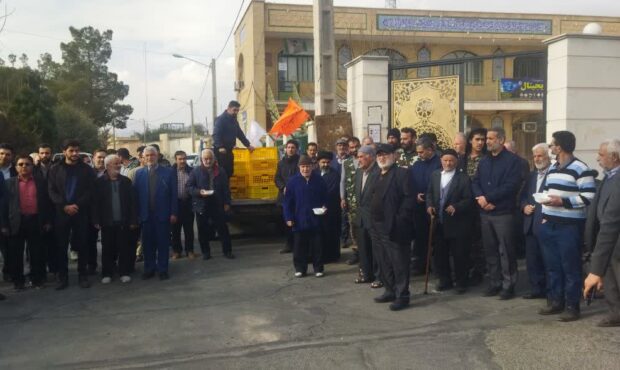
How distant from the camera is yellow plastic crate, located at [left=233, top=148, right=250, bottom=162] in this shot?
1106 centimetres

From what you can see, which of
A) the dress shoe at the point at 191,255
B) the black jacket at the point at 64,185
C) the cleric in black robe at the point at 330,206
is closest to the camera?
the black jacket at the point at 64,185

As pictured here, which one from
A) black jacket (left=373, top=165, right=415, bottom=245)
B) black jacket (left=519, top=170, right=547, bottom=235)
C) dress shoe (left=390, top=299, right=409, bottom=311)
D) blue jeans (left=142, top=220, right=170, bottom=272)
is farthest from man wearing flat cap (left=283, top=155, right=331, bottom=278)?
black jacket (left=519, top=170, right=547, bottom=235)

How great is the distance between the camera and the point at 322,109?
14547 millimetres

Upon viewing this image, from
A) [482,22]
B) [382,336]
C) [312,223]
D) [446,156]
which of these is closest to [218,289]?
[312,223]

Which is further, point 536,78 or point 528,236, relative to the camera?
point 536,78

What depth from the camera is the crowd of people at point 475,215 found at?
5.70 meters

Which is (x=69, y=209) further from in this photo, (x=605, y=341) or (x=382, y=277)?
(x=605, y=341)

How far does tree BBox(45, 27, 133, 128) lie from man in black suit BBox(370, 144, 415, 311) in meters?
50.0

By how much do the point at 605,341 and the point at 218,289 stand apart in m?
4.54

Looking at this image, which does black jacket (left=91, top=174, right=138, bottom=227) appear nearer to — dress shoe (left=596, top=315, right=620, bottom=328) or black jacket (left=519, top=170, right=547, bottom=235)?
black jacket (left=519, top=170, right=547, bottom=235)

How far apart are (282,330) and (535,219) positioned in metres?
3.06

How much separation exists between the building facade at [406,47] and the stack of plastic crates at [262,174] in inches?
615

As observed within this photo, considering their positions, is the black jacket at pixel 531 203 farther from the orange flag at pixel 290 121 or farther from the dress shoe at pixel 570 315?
the orange flag at pixel 290 121

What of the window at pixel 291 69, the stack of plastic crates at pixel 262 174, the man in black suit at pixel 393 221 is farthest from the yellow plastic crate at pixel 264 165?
the window at pixel 291 69
